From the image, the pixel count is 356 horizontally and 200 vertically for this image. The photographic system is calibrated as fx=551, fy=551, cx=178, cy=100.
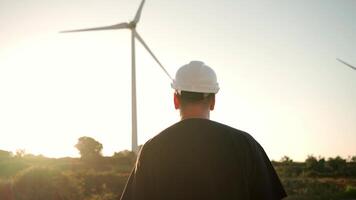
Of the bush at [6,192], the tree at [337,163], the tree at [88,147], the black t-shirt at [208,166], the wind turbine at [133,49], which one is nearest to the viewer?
the black t-shirt at [208,166]

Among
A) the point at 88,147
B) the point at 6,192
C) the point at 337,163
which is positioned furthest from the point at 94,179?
the point at 337,163

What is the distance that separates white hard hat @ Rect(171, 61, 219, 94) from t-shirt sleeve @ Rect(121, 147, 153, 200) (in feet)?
2.31

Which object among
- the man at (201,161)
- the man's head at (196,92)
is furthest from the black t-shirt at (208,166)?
the man's head at (196,92)

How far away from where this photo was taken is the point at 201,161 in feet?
15.8

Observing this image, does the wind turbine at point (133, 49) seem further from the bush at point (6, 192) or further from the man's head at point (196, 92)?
the man's head at point (196, 92)

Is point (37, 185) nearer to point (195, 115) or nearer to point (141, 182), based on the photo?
point (141, 182)

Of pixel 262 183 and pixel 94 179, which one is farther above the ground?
pixel 94 179

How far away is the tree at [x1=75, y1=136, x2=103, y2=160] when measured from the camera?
80.4 metres

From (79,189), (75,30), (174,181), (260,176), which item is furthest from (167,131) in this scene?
(75,30)

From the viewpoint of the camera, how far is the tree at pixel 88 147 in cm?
8038

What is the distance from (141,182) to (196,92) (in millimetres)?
969

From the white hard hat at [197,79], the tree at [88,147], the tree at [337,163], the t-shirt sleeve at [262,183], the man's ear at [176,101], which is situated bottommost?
the t-shirt sleeve at [262,183]

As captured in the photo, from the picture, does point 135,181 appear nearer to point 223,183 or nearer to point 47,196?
point 223,183

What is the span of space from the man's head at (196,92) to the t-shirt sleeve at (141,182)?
0.55 m
